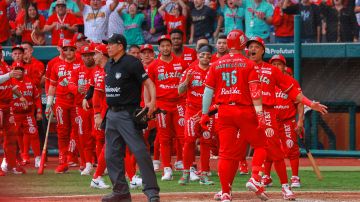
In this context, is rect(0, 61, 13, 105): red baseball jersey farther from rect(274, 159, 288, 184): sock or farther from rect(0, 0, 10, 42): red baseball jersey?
rect(274, 159, 288, 184): sock

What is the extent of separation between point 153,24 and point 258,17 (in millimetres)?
2274

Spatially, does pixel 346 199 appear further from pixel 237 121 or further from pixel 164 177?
pixel 164 177

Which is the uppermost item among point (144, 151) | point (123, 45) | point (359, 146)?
point (123, 45)

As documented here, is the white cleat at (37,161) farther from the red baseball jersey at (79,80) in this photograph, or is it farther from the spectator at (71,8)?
the spectator at (71,8)

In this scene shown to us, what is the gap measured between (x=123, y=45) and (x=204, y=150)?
9.90 feet

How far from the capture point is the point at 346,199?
37.3ft

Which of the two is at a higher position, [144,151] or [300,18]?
[300,18]

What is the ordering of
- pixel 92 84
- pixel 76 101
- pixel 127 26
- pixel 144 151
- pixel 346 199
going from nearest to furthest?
1. pixel 144 151
2. pixel 346 199
3. pixel 92 84
4. pixel 76 101
5. pixel 127 26

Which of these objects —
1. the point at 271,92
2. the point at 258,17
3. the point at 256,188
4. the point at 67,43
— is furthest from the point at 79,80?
the point at 256,188

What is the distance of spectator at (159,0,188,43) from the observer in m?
18.9

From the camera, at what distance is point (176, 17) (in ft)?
62.3

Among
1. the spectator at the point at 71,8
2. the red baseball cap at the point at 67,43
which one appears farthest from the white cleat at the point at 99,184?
the spectator at the point at 71,8

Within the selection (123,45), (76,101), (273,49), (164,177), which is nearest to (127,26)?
(273,49)

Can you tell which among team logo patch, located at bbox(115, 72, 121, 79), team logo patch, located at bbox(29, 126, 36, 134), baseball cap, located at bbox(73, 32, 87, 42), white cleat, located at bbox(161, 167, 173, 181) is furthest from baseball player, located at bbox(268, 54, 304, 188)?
team logo patch, located at bbox(29, 126, 36, 134)
